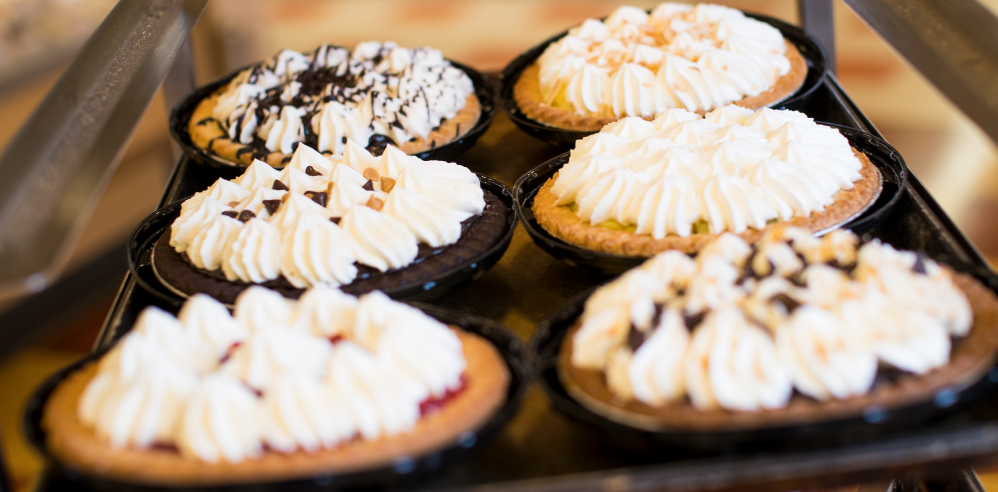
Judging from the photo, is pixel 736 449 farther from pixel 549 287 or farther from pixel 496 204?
pixel 496 204

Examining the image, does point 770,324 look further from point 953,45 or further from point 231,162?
point 231,162

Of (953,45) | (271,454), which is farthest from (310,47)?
(271,454)

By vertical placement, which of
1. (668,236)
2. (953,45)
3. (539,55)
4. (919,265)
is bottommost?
(539,55)

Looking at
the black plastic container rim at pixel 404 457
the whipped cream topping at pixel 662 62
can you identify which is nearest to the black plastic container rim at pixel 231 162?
the whipped cream topping at pixel 662 62

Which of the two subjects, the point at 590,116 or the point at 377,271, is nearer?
the point at 377,271

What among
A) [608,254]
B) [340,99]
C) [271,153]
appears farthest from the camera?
[340,99]

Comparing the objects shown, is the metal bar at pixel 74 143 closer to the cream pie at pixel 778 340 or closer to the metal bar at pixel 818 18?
the cream pie at pixel 778 340

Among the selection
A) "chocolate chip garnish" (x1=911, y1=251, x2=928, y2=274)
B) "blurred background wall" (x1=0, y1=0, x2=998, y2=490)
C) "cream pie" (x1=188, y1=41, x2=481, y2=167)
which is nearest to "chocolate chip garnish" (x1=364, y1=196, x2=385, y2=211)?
"cream pie" (x1=188, y1=41, x2=481, y2=167)
